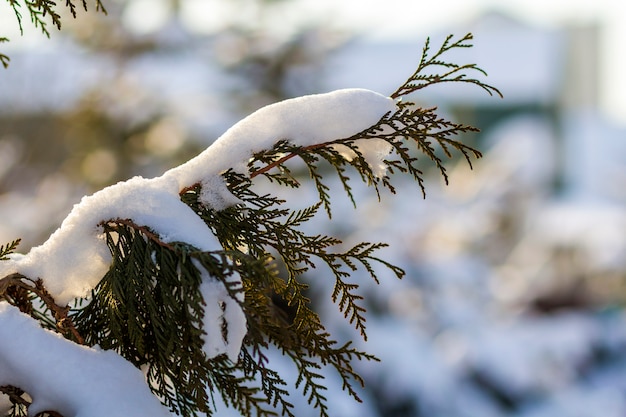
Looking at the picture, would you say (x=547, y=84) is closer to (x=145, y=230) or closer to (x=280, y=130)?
(x=280, y=130)

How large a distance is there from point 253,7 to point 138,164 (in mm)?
2393

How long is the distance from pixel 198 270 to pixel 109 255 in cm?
28

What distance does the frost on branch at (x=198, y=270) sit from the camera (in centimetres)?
132

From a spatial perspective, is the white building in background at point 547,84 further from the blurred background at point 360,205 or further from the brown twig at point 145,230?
the brown twig at point 145,230

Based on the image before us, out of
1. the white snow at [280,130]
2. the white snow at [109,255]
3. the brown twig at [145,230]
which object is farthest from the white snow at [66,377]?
the white snow at [280,130]

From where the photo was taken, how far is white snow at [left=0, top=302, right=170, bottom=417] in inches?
53.1

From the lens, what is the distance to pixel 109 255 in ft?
4.88

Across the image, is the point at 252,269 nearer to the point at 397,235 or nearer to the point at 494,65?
the point at 397,235

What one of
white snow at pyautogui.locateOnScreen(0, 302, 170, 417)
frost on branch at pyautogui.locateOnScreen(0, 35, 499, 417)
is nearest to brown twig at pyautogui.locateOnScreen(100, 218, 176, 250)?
frost on branch at pyautogui.locateOnScreen(0, 35, 499, 417)

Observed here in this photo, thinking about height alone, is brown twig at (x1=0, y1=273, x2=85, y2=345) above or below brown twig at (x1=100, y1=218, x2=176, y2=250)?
below

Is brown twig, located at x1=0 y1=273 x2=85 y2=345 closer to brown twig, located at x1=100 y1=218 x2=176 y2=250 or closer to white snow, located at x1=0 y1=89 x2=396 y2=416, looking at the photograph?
white snow, located at x1=0 y1=89 x2=396 y2=416

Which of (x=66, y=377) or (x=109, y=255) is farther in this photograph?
(x=109, y=255)

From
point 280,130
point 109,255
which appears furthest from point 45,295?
point 280,130

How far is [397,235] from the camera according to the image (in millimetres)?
8414
